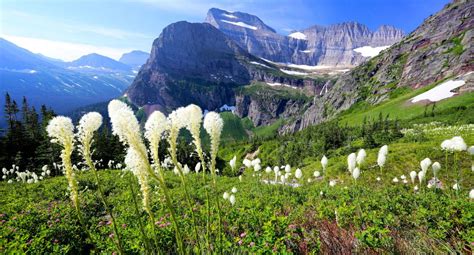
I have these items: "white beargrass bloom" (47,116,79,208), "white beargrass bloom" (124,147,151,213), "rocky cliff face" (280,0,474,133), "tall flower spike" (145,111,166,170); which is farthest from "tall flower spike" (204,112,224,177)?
"rocky cliff face" (280,0,474,133)

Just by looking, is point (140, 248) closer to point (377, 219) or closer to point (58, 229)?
point (58, 229)

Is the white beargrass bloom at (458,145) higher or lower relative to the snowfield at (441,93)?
lower

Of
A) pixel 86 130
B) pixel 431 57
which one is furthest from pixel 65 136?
pixel 431 57

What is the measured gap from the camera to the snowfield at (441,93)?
112 m

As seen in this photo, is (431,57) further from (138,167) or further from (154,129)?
(138,167)

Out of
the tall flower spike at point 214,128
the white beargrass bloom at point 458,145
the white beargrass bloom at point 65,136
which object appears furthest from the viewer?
the white beargrass bloom at point 458,145

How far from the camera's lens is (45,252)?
691 cm

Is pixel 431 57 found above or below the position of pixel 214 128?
above

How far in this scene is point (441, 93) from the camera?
114375 millimetres

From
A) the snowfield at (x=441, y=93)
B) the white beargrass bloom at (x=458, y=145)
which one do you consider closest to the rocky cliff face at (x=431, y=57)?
the snowfield at (x=441, y=93)

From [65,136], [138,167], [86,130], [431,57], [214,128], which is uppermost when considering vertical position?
[431,57]

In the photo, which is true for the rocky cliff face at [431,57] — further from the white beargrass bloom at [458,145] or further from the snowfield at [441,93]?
the white beargrass bloom at [458,145]

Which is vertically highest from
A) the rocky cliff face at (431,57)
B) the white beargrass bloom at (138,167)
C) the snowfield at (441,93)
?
the rocky cliff face at (431,57)

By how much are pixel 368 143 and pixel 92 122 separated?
49.4 meters
